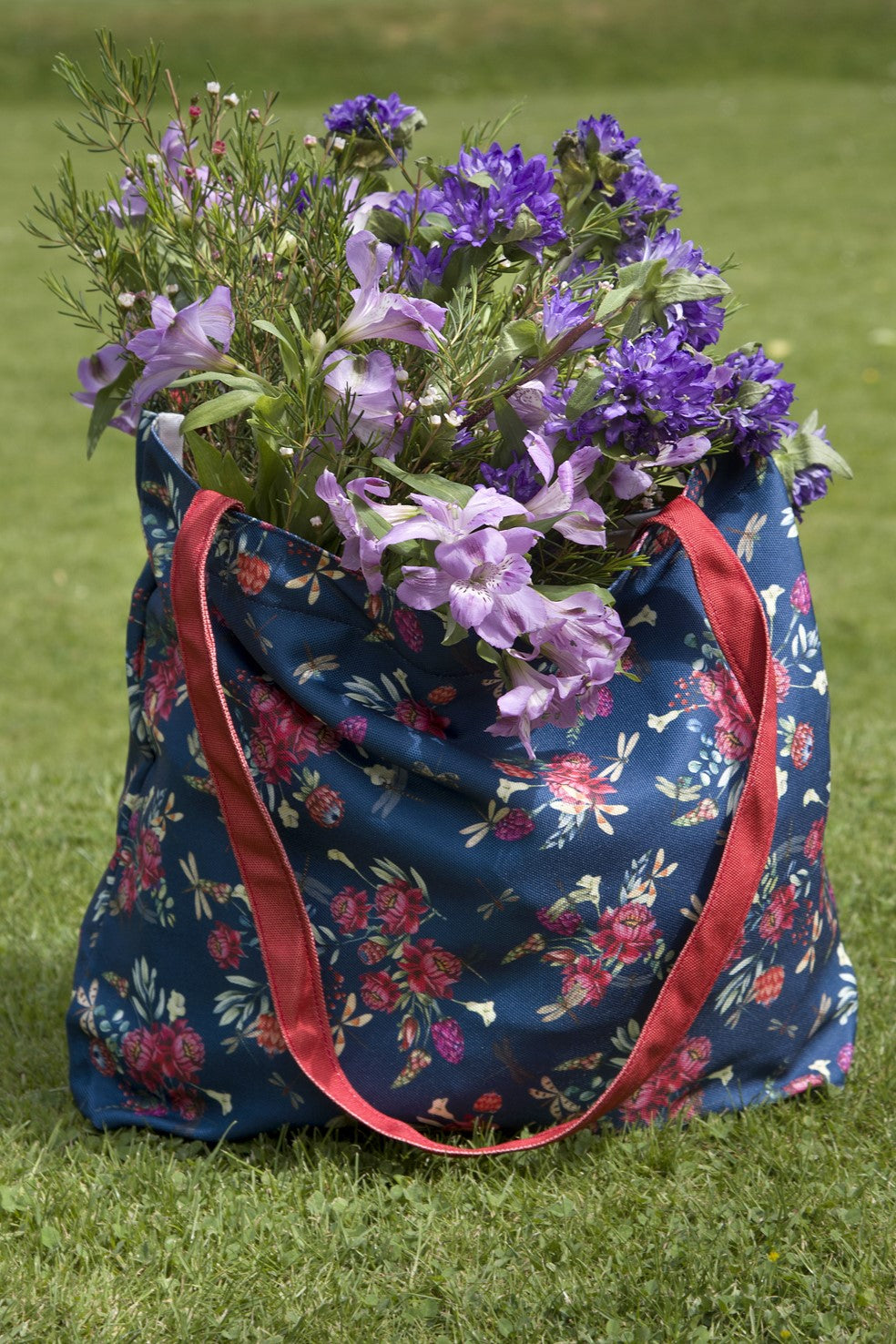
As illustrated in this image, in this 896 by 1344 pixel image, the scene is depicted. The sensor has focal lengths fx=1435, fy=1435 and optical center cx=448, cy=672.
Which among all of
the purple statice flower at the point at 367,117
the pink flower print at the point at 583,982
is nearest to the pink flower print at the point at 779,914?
the pink flower print at the point at 583,982

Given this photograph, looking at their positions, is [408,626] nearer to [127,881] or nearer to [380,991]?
[380,991]

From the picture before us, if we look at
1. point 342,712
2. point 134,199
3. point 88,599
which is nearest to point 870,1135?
point 342,712

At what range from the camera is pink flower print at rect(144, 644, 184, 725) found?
198 cm

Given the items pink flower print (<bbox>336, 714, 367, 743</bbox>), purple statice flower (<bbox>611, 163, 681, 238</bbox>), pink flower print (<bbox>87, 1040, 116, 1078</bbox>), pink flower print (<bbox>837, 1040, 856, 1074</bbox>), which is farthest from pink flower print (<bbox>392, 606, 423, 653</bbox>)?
pink flower print (<bbox>837, 1040, 856, 1074</bbox>)

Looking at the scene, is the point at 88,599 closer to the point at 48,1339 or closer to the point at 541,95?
the point at 48,1339

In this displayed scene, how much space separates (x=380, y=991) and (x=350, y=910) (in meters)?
0.12

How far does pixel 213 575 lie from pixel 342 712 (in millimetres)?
244

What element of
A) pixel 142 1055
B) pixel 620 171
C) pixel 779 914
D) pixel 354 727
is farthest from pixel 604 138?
pixel 142 1055

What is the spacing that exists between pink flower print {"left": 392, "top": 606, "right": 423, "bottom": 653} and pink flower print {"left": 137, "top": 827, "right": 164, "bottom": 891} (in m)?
0.49

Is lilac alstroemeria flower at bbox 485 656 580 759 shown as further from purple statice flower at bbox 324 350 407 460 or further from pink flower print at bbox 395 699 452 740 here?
purple statice flower at bbox 324 350 407 460

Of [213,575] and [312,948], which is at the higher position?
[213,575]

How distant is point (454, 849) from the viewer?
1.83 m

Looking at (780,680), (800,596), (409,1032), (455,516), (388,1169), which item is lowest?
(388,1169)

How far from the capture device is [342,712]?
A: 182 centimetres
